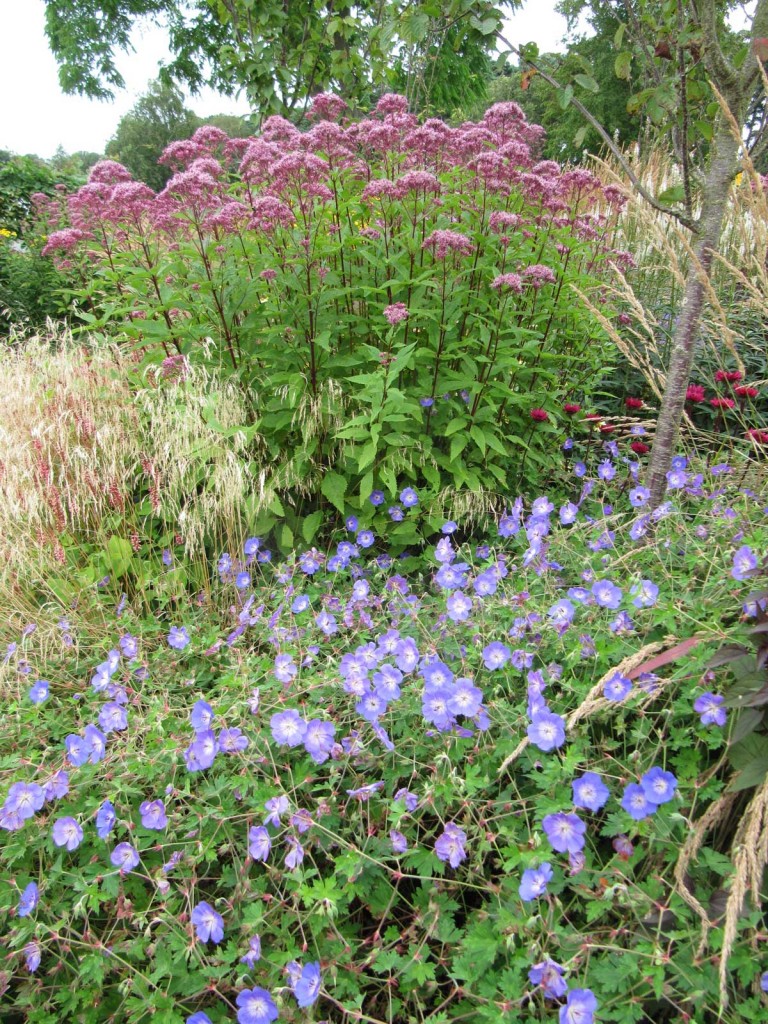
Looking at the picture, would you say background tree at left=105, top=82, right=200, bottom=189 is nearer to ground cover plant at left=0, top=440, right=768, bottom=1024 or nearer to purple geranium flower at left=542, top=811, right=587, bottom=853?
ground cover plant at left=0, top=440, right=768, bottom=1024

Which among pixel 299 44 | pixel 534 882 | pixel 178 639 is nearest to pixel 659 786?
pixel 534 882

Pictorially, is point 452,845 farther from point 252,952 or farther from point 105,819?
point 105,819

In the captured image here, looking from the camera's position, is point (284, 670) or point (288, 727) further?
point (284, 670)

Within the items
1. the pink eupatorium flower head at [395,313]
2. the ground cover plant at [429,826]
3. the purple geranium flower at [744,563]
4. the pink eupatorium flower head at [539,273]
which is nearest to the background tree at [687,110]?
the pink eupatorium flower head at [539,273]

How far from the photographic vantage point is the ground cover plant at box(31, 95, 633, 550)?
2.79 metres

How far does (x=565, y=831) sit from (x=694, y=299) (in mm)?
1892

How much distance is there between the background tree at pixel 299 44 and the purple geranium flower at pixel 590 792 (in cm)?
229

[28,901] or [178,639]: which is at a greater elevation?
[178,639]

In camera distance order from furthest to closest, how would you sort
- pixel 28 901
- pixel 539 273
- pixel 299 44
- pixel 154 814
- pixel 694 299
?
pixel 299 44
pixel 539 273
pixel 694 299
pixel 154 814
pixel 28 901

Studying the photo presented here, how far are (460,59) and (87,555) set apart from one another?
11.6 metres

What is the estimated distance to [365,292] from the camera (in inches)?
113

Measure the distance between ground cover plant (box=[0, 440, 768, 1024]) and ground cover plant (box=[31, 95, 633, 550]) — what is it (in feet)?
3.34

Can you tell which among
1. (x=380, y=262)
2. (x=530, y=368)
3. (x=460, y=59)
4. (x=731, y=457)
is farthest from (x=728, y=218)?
(x=460, y=59)

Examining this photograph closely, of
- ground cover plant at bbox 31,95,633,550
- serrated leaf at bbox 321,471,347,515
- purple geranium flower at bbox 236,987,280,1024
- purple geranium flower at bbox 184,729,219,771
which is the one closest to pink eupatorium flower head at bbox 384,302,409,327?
ground cover plant at bbox 31,95,633,550
